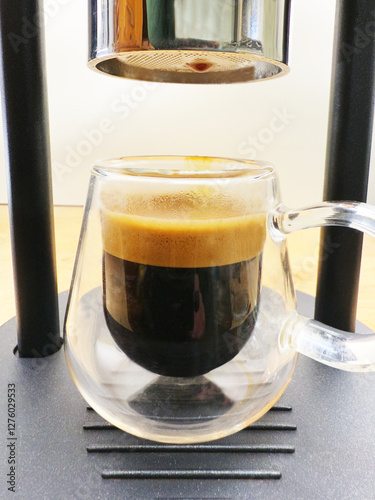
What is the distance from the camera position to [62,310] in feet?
1.25

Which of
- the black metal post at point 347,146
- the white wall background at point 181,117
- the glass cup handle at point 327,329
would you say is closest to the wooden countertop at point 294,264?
the black metal post at point 347,146

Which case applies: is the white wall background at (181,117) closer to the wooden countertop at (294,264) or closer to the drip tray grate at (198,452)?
the wooden countertop at (294,264)

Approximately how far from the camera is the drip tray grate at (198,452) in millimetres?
210

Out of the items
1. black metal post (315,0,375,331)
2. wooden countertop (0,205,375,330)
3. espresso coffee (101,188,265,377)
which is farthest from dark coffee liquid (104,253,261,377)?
wooden countertop (0,205,375,330)

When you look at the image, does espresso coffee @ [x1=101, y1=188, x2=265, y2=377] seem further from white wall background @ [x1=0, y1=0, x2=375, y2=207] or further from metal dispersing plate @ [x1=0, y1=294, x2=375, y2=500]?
white wall background @ [x1=0, y1=0, x2=375, y2=207]

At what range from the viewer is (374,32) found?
0.94 ft

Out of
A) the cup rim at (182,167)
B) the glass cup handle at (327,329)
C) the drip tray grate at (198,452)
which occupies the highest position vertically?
the cup rim at (182,167)

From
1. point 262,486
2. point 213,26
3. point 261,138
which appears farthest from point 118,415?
point 261,138

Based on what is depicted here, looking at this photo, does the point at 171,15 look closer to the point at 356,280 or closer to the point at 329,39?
the point at 356,280

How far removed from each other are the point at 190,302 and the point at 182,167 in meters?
A: 0.11

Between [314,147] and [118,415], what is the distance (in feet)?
3.32

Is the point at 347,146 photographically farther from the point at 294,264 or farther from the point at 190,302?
the point at 294,264

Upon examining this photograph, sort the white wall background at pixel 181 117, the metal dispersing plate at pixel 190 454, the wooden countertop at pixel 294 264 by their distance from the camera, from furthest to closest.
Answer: the white wall background at pixel 181 117
the wooden countertop at pixel 294 264
the metal dispersing plate at pixel 190 454

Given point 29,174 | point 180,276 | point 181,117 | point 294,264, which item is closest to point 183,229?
point 180,276
